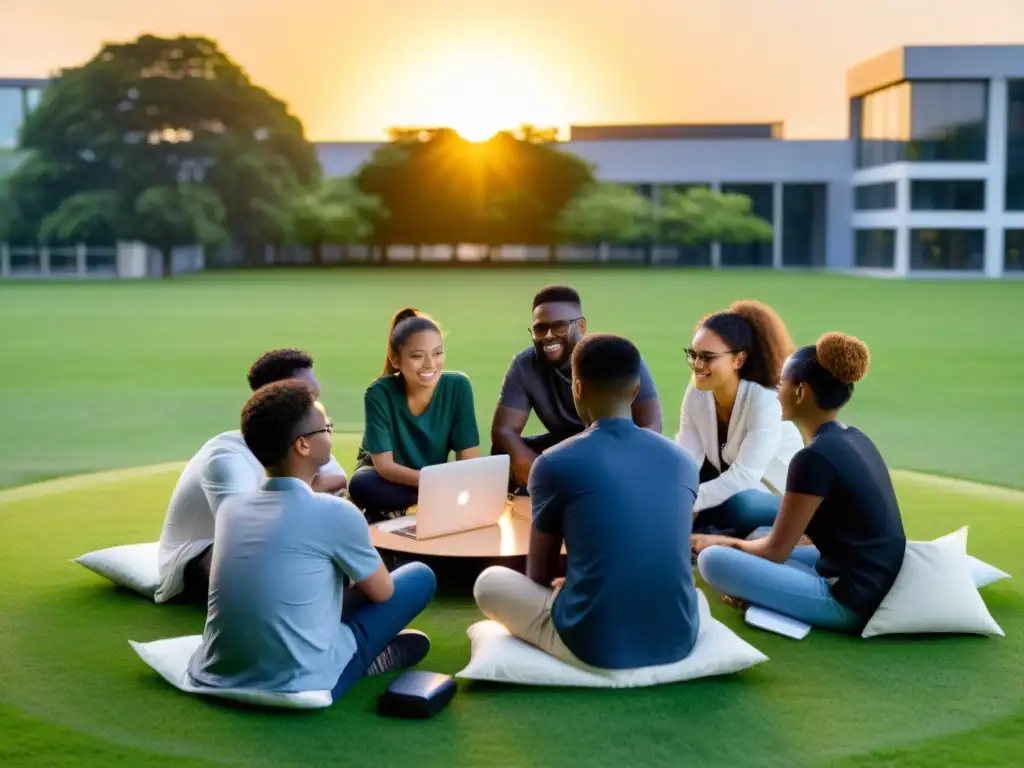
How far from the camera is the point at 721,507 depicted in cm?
712

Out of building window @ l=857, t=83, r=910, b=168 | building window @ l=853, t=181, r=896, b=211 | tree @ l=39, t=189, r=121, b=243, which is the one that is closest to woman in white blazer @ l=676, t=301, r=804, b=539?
tree @ l=39, t=189, r=121, b=243

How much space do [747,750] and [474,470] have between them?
7.79 feet

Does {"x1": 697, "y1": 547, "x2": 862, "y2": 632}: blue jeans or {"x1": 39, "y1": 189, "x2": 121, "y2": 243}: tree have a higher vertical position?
{"x1": 39, "y1": 189, "x2": 121, "y2": 243}: tree

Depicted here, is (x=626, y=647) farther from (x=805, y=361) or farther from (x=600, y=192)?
(x=600, y=192)

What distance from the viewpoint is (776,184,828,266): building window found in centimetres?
7756

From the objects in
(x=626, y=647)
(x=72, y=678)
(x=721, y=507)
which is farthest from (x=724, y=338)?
(x=72, y=678)

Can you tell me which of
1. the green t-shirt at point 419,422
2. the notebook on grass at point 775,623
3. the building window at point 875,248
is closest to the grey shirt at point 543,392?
the green t-shirt at point 419,422

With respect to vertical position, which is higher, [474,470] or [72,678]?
[474,470]

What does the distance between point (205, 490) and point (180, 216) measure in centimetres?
5659

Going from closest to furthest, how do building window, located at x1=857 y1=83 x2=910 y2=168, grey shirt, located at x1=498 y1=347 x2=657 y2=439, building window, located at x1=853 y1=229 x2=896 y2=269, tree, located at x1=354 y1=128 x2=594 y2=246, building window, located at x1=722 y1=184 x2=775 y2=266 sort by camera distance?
grey shirt, located at x1=498 y1=347 x2=657 y2=439, building window, located at x1=857 y1=83 x2=910 y2=168, building window, located at x1=853 y1=229 x2=896 y2=269, building window, located at x1=722 y1=184 x2=775 y2=266, tree, located at x1=354 y1=128 x2=594 y2=246

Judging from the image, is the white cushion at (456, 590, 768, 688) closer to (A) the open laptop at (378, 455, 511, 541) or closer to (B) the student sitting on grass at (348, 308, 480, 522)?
(A) the open laptop at (378, 455, 511, 541)

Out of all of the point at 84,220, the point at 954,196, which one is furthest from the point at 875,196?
the point at 84,220

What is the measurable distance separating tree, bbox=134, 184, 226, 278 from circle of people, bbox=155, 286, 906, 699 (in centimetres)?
5418

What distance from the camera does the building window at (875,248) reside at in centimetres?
6534
